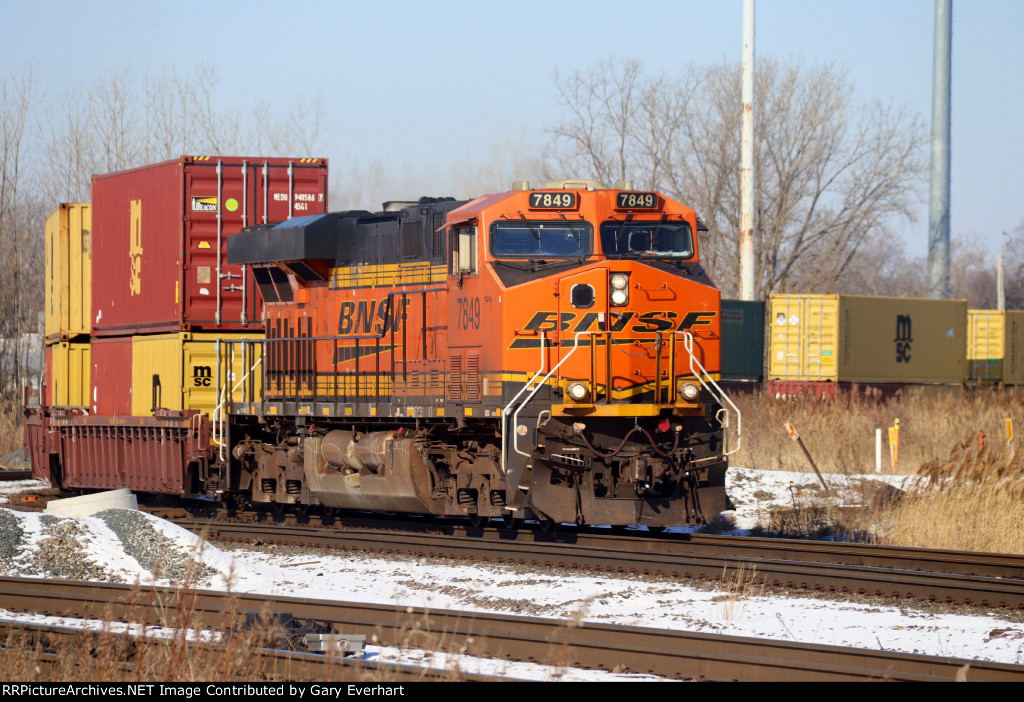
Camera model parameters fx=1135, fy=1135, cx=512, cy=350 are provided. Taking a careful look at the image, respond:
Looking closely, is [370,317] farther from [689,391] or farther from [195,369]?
[689,391]

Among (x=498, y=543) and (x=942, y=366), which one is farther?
(x=942, y=366)

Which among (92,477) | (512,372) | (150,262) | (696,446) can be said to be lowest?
(92,477)

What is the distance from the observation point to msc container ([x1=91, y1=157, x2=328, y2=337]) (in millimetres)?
16125

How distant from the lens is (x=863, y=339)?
29750mm

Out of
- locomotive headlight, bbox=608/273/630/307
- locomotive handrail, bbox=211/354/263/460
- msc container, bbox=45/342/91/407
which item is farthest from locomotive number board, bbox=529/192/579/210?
msc container, bbox=45/342/91/407

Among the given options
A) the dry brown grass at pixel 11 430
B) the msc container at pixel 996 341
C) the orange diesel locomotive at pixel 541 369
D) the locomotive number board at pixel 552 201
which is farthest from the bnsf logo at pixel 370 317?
the msc container at pixel 996 341

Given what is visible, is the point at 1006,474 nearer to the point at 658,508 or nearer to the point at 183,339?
the point at 658,508

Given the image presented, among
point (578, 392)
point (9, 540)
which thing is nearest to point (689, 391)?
point (578, 392)

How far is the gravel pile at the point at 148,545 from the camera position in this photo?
10508 millimetres

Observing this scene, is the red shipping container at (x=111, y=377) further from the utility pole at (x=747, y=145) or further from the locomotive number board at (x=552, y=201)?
the utility pole at (x=747, y=145)

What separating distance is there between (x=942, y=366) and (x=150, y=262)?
74.5 ft

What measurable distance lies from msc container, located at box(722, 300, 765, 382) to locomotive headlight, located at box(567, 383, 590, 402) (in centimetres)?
1823

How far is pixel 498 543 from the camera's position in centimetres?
1169

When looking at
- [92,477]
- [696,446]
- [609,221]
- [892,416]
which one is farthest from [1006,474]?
[92,477]
